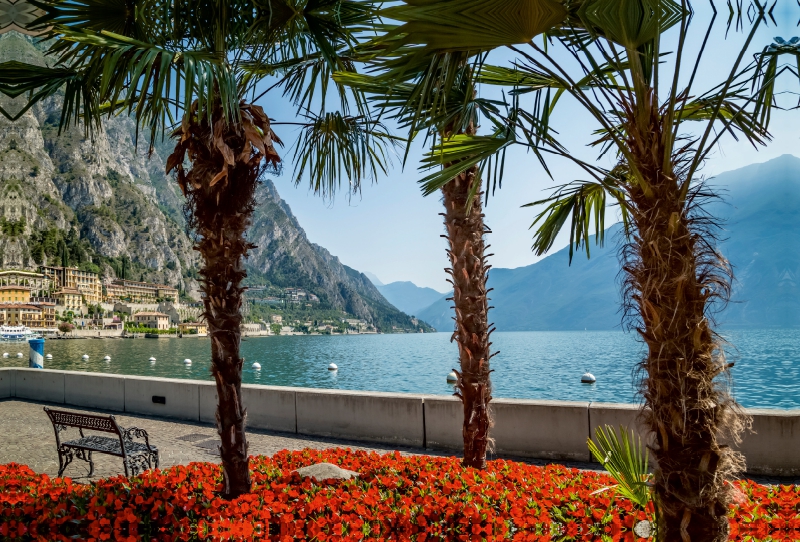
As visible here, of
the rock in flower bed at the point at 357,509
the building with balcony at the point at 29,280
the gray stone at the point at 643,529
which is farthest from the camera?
the building with balcony at the point at 29,280

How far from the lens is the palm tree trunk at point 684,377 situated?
2250 millimetres

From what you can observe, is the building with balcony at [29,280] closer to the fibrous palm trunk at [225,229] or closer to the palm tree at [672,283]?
the fibrous palm trunk at [225,229]

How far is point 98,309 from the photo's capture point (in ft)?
383

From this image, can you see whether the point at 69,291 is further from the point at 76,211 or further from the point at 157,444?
the point at 157,444

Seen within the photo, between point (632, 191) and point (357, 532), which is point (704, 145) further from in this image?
point (357, 532)

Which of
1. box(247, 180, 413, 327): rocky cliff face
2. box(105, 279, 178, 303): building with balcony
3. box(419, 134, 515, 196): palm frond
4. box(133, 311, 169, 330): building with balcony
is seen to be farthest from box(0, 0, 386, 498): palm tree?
box(247, 180, 413, 327): rocky cliff face

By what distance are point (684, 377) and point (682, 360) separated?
73mm

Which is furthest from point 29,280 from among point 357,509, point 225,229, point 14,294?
point 357,509

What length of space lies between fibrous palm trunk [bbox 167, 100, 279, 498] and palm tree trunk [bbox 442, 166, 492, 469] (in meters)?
1.71

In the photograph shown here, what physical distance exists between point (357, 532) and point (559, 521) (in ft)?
4.39

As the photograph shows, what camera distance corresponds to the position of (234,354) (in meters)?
3.97

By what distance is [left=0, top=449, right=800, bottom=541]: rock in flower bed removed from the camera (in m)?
3.28

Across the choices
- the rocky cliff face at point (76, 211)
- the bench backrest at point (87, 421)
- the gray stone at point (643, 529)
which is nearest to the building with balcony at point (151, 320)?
the rocky cliff face at point (76, 211)

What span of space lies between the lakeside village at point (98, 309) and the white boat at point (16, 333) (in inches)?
5.5
